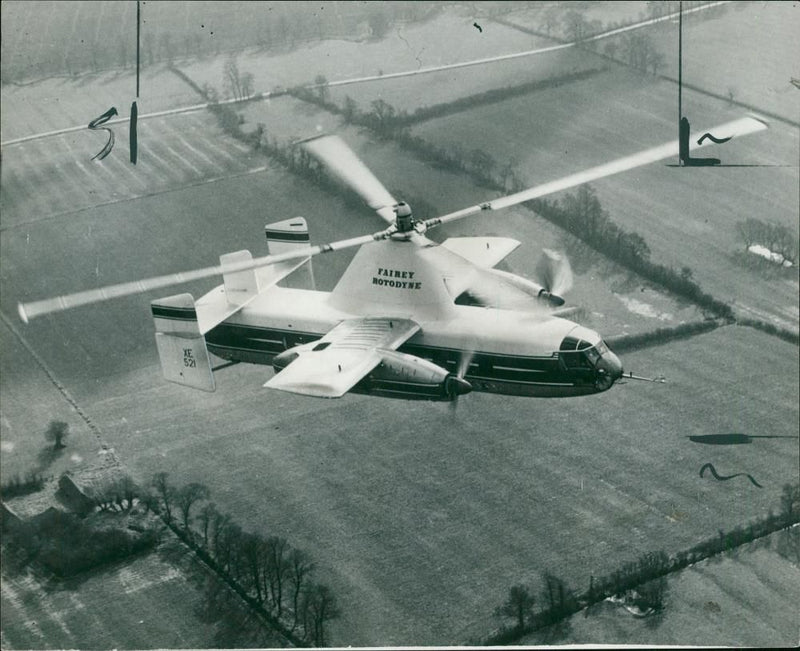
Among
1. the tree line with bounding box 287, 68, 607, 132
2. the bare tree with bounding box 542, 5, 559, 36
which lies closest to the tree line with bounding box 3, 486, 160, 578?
the tree line with bounding box 287, 68, 607, 132

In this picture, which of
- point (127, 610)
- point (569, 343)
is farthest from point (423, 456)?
point (127, 610)

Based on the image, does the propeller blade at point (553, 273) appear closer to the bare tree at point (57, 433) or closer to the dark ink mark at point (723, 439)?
the dark ink mark at point (723, 439)

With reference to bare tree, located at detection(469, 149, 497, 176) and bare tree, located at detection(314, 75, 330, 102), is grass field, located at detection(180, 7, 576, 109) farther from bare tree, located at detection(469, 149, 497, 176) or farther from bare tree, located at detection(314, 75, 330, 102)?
bare tree, located at detection(469, 149, 497, 176)

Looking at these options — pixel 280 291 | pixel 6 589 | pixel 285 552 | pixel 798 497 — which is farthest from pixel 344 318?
pixel 798 497

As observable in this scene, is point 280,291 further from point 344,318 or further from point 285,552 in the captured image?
point 285,552

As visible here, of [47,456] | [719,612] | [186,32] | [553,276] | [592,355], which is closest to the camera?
[592,355]

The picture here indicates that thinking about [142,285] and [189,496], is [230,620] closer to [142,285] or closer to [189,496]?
[189,496]
